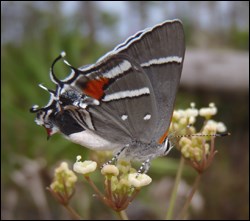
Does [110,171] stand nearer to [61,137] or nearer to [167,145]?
[167,145]

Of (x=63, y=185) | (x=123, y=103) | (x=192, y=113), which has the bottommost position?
(x=63, y=185)

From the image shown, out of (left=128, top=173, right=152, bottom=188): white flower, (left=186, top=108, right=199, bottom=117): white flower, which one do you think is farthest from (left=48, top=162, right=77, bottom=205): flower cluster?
(left=186, top=108, right=199, bottom=117): white flower

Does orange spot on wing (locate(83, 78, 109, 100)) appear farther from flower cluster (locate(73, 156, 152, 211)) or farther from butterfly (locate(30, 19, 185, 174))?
flower cluster (locate(73, 156, 152, 211))

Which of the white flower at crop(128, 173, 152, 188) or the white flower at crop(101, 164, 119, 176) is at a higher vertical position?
the white flower at crop(101, 164, 119, 176)

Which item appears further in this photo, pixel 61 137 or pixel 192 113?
pixel 61 137

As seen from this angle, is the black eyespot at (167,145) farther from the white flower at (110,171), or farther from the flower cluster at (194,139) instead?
the white flower at (110,171)

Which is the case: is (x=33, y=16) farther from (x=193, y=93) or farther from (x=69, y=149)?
(x=69, y=149)

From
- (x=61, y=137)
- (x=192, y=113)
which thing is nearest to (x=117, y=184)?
(x=192, y=113)
